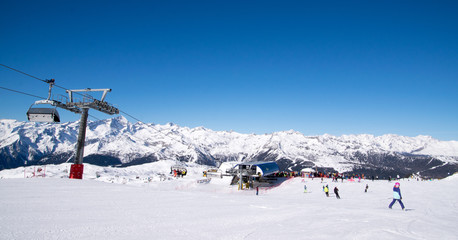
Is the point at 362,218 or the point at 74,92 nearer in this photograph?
the point at 362,218

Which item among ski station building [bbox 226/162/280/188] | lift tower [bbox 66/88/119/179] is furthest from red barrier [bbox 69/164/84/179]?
ski station building [bbox 226/162/280/188]

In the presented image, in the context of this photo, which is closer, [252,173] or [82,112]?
[82,112]

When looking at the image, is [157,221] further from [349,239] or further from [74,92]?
[74,92]

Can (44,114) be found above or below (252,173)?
above

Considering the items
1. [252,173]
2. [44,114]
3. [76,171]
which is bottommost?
[252,173]

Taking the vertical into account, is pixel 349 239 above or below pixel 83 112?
below

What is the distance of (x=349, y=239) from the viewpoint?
8.47 m

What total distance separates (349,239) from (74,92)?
106 feet

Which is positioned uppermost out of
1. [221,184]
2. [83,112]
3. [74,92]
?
[74,92]

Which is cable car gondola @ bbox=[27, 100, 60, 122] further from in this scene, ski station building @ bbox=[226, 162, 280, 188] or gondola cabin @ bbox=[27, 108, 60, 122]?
ski station building @ bbox=[226, 162, 280, 188]

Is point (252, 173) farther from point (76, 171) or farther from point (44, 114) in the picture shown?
point (44, 114)

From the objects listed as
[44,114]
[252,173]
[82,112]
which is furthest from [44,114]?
[252,173]

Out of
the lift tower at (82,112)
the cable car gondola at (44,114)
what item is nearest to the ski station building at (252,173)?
the lift tower at (82,112)

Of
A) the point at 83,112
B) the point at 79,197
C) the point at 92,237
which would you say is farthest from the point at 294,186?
the point at 92,237
